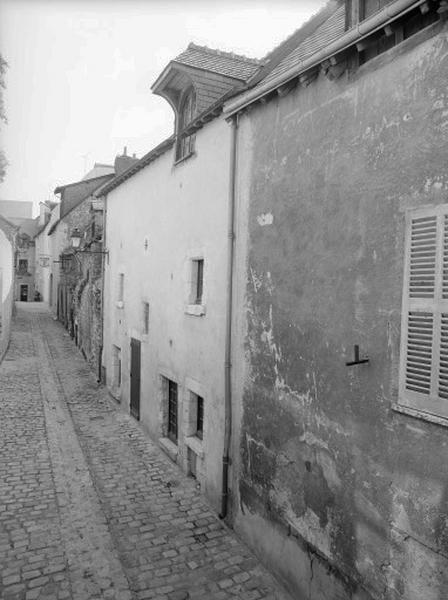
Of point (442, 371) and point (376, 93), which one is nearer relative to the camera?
point (442, 371)

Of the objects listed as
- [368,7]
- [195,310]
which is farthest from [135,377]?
[368,7]

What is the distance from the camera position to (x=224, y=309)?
7.53m

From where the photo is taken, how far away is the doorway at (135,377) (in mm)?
12281

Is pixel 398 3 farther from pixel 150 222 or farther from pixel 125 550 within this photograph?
pixel 150 222

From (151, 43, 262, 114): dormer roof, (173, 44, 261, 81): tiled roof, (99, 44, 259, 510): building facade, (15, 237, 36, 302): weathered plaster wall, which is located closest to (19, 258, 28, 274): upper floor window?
(15, 237, 36, 302): weathered plaster wall

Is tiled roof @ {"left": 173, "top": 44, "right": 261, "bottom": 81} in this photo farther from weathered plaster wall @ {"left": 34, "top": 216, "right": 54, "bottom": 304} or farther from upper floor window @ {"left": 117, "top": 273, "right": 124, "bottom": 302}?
weathered plaster wall @ {"left": 34, "top": 216, "right": 54, "bottom": 304}

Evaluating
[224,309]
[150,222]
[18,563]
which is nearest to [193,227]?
[224,309]

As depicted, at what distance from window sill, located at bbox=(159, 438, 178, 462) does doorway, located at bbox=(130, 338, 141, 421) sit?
209cm

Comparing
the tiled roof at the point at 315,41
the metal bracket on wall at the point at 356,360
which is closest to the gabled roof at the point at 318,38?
the tiled roof at the point at 315,41

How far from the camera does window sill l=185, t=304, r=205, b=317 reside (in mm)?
8273

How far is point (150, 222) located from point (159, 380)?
3864 mm

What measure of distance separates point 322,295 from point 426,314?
1411 millimetres

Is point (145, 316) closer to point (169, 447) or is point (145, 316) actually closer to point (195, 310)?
point (169, 447)

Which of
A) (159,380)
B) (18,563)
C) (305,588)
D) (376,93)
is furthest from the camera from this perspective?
(159,380)
